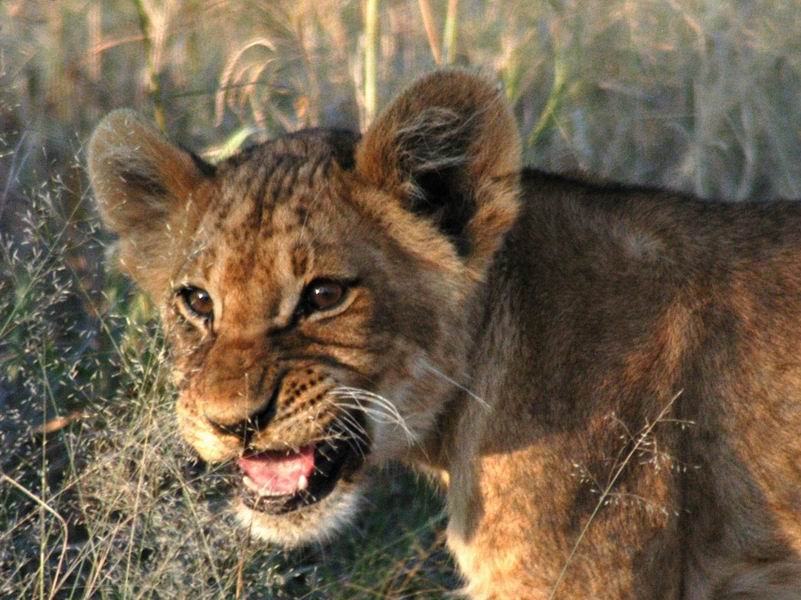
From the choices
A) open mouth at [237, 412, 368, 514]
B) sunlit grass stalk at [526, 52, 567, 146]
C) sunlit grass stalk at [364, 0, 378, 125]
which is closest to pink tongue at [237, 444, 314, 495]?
open mouth at [237, 412, 368, 514]

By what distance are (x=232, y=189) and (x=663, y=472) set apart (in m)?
1.34

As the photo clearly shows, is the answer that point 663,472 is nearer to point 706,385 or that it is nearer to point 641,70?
point 706,385

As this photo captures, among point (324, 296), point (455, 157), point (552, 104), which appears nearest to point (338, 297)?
→ point (324, 296)

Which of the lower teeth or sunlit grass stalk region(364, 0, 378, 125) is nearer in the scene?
the lower teeth

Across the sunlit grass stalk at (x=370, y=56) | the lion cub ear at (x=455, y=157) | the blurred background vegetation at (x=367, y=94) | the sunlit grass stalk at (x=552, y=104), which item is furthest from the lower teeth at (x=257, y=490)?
the sunlit grass stalk at (x=552, y=104)

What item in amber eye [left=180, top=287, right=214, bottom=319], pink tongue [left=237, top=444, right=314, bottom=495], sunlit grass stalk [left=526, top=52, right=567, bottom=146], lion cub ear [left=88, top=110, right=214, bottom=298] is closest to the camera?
pink tongue [left=237, top=444, right=314, bottom=495]

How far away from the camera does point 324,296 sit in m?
3.41

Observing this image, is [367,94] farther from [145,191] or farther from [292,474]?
[292,474]

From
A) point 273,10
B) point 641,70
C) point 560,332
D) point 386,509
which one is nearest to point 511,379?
point 560,332

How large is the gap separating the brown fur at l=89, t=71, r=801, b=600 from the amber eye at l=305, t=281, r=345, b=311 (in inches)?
1.0

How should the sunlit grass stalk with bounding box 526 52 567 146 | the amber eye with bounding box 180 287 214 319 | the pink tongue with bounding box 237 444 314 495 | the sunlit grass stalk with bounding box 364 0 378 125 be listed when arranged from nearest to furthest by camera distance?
the pink tongue with bounding box 237 444 314 495 < the amber eye with bounding box 180 287 214 319 < the sunlit grass stalk with bounding box 364 0 378 125 < the sunlit grass stalk with bounding box 526 52 567 146

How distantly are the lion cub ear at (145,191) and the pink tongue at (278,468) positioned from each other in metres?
0.64

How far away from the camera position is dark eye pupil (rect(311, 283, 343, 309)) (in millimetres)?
3412

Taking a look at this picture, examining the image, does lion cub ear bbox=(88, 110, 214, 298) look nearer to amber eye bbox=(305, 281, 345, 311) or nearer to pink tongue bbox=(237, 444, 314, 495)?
amber eye bbox=(305, 281, 345, 311)
